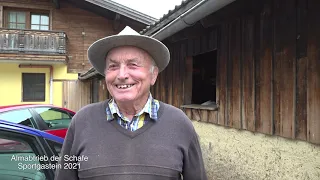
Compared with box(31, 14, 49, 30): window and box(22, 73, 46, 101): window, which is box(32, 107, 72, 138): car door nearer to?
box(22, 73, 46, 101): window

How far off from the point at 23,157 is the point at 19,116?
Answer: 3.32m

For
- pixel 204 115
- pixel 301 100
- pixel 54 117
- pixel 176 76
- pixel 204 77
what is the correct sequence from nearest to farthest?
pixel 301 100 → pixel 204 115 → pixel 176 76 → pixel 54 117 → pixel 204 77

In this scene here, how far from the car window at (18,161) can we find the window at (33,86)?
39.2 ft

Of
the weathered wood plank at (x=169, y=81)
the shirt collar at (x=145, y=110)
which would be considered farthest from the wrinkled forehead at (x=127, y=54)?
the weathered wood plank at (x=169, y=81)

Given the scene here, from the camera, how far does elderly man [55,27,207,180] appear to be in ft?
4.51

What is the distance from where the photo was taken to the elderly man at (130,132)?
1376mm

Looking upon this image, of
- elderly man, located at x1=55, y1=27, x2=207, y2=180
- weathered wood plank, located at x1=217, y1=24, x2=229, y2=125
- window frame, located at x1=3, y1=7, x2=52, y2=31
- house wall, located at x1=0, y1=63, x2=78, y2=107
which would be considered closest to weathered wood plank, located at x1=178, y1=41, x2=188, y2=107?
weathered wood plank, located at x1=217, y1=24, x2=229, y2=125

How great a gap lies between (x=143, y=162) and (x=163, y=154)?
12 centimetres

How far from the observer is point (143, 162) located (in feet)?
4.53

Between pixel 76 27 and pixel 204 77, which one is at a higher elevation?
pixel 76 27

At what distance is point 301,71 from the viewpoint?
2.53 metres

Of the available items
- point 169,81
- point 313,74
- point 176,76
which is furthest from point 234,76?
point 169,81

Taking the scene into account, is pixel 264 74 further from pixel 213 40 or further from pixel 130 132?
pixel 130 132

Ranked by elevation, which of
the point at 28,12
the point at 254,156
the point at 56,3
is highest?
the point at 56,3
